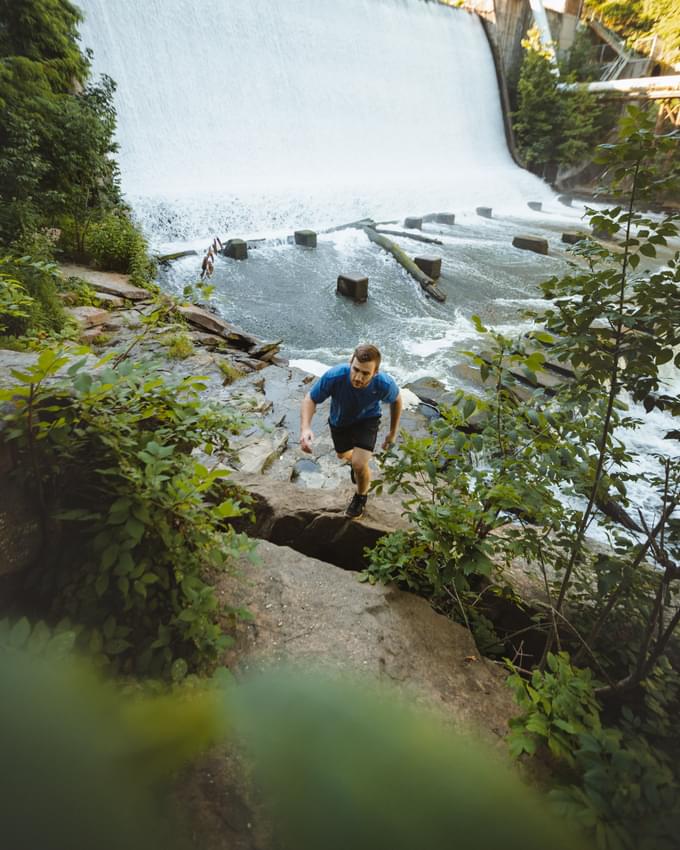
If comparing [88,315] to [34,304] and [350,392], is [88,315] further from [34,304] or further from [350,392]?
[350,392]

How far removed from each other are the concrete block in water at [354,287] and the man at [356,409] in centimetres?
585

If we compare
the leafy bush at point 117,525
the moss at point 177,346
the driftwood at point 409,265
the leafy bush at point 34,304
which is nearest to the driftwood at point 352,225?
the driftwood at point 409,265

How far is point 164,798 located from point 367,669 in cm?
89

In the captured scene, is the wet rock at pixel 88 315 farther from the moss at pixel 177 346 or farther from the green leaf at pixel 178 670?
the green leaf at pixel 178 670

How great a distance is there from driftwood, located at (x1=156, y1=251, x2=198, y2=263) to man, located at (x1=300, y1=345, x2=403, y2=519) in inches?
266

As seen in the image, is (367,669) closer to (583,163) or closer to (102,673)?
(102,673)

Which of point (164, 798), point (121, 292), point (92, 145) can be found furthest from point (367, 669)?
point (92, 145)

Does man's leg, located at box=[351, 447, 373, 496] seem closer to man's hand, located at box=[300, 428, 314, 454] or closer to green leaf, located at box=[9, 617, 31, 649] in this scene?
man's hand, located at box=[300, 428, 314, 454]

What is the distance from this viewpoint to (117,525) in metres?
1.51

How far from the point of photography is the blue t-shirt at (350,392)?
3.02 meters

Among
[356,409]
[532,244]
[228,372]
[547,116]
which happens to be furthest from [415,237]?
[547,116]

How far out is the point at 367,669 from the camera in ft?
6.03

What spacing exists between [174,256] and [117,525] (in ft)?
27.3

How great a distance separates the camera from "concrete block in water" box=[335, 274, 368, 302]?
334 inches
